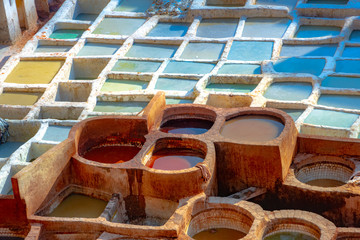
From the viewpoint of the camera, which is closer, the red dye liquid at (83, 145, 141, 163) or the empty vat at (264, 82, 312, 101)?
the red dye liquid at (83, 145, 141, 163)

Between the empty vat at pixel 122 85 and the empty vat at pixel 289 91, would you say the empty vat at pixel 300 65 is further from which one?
the empty vat at pixel 122 85

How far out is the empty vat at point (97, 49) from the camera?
20.9m

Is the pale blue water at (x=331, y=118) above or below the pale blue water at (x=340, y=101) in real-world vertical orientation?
below

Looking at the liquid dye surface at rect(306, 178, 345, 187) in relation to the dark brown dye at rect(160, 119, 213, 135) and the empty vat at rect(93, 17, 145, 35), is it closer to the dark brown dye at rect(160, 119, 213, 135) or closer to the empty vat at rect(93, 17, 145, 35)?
the dark brown dye at rect(160, 119, 213, 135)

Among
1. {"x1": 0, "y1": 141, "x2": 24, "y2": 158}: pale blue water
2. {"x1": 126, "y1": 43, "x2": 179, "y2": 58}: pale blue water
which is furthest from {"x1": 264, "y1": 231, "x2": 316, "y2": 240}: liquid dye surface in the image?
{"x1": 126, "y1": 43, "x2": 179, "y2": 58}: pale blue water

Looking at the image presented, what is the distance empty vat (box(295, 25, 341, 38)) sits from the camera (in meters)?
20.6

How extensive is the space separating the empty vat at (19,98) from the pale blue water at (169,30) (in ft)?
14.5

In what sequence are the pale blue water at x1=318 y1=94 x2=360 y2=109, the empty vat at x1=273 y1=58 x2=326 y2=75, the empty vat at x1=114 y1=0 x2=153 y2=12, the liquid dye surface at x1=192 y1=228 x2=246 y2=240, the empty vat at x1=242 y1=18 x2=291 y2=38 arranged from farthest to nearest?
1. the empty vat at x1=114 y1=0 x2=153 y2=12
2. the empty vat at x1=242 y1=18 x2=291 y2=38
3. the empty vat at x1=273 y1=58 x2=326 y2=75
4. the pale blue water at x1=318 y1=94 x2=360 y2=109
5. the liquid dye surface at x1=192 y1=228 x2=246 y2=240

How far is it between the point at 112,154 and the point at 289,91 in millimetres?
5267

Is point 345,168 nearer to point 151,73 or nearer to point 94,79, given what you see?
point 151,73

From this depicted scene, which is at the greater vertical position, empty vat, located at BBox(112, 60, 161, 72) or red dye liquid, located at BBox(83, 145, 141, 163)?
empty vat, located at BBox(112, 60, 161, 72)

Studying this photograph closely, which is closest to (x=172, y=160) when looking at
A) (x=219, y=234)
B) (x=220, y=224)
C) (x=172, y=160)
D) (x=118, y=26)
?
(x=172, y=160)

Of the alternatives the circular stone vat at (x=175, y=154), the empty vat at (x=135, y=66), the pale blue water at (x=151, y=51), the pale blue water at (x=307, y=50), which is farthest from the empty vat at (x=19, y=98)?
the pale blue water at (x=307, y=50)

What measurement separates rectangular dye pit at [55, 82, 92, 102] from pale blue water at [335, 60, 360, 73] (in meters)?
6.47
